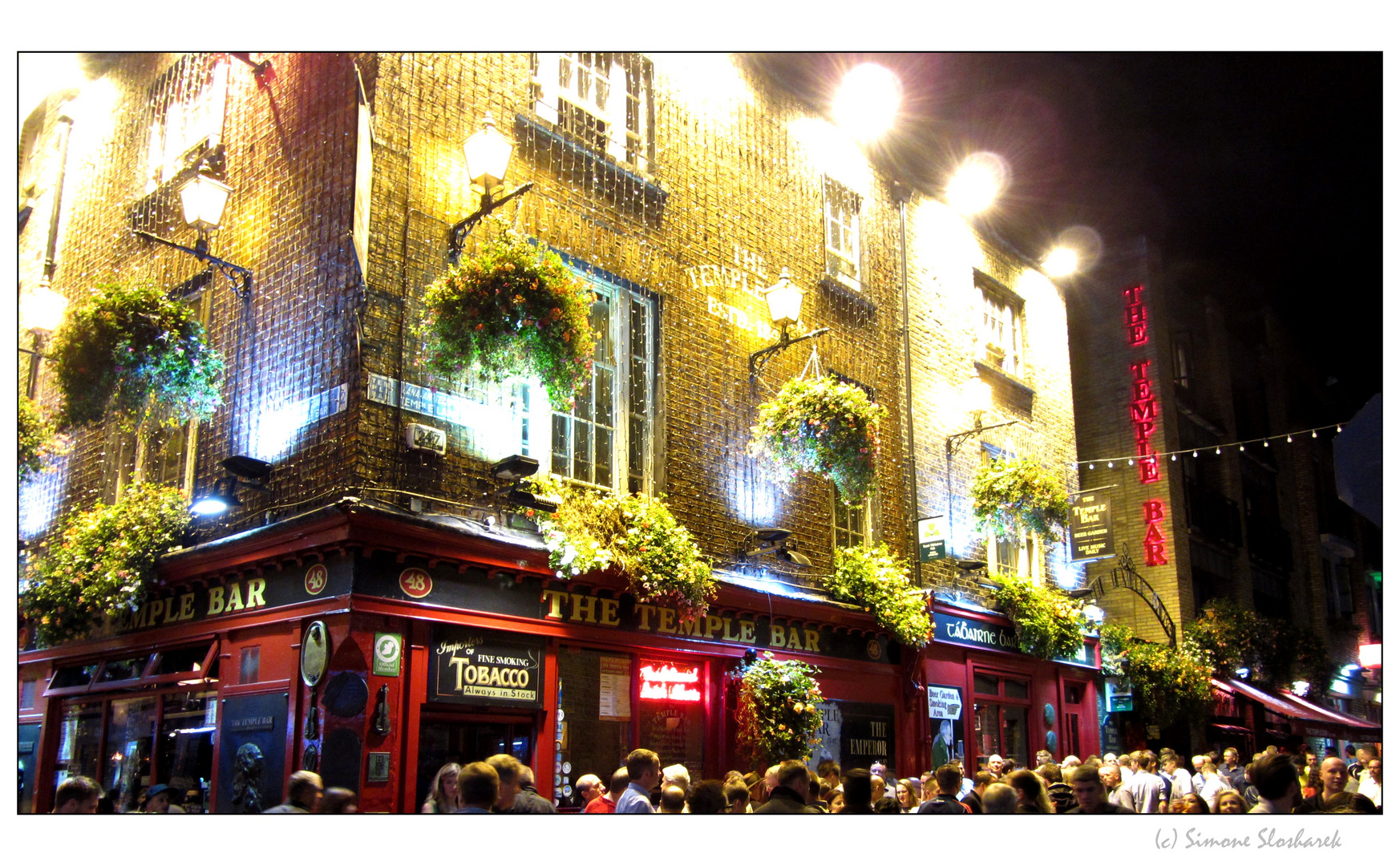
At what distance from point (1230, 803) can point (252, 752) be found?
733 centimetres

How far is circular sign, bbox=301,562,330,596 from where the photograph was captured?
9.28 m

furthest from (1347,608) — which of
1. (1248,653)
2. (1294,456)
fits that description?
(1248,653)

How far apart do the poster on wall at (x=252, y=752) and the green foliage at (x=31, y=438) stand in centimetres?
287

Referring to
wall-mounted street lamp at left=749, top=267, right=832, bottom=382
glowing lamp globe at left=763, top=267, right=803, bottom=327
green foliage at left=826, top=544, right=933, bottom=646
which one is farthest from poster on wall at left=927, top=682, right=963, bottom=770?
glowing lamp globe at left=763, top=267, right=803, bottom=327

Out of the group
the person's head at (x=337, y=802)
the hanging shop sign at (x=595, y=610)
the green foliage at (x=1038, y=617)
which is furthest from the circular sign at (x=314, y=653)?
the green foliage at (x=1038, y=617)

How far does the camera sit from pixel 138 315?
32.7ft

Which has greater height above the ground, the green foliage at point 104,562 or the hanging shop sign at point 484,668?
the green foliage at point 104,562

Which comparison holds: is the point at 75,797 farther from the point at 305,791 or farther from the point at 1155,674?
the point at 1155,674

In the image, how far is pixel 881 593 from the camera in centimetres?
1420

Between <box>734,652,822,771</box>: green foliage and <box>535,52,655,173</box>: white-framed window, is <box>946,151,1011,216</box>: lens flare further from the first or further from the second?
<box>734,652,822,771</box>: green foliage

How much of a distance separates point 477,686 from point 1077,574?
12.5 metres

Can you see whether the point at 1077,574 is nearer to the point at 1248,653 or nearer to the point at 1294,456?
the point at 1248,653

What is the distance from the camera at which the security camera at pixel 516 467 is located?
Result: 10.3 metres

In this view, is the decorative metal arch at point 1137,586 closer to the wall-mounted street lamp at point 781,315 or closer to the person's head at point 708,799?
the wall-mounted street lamp at point 781,315
